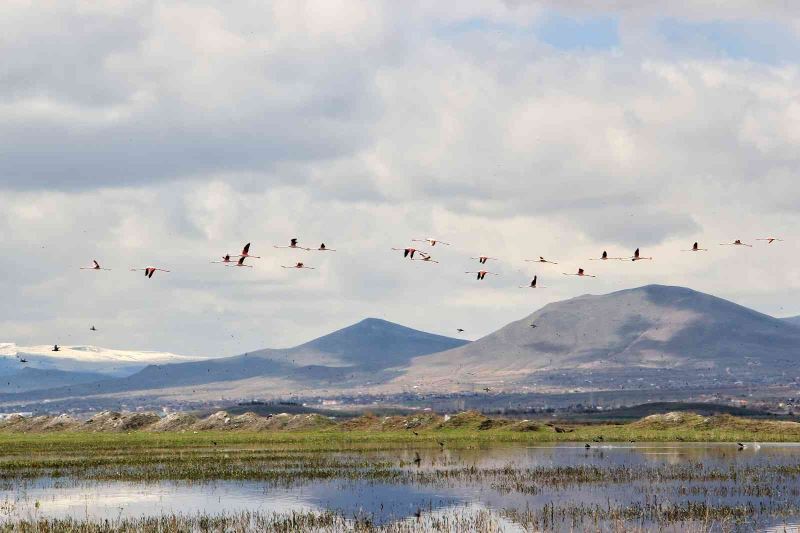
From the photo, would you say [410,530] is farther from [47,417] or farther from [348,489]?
[47,417]

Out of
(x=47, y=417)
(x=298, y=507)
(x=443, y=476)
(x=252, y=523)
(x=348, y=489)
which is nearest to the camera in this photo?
(x=252, y=523)

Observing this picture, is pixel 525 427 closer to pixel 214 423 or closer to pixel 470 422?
pixel 470 422

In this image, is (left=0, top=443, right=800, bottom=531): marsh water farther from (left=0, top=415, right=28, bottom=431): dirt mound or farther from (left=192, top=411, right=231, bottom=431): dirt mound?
(left=0, top=415, right=28, bottom=431): dirt mound

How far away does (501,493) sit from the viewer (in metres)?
57.5

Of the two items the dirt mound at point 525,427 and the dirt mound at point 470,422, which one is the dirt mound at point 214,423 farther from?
the dirt mound at point 525,427

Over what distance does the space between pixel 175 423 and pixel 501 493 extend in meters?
91.4

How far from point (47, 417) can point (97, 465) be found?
7827 centimetres

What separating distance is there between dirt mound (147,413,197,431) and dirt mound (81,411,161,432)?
2.47m

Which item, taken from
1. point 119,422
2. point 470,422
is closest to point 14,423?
point 119,422

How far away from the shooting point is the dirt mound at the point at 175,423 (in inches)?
5541

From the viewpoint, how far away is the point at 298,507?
53.5 m

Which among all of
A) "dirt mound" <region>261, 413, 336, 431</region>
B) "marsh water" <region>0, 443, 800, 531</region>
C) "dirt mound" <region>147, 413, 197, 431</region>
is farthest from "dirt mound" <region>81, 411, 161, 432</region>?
"marsh water" <region>0, 443, 800, 531</region>

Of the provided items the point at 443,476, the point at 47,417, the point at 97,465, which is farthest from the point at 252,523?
the point at 47,417

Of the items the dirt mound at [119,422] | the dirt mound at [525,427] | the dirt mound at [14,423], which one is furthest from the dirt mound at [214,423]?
the dirt mound at [525,427]
